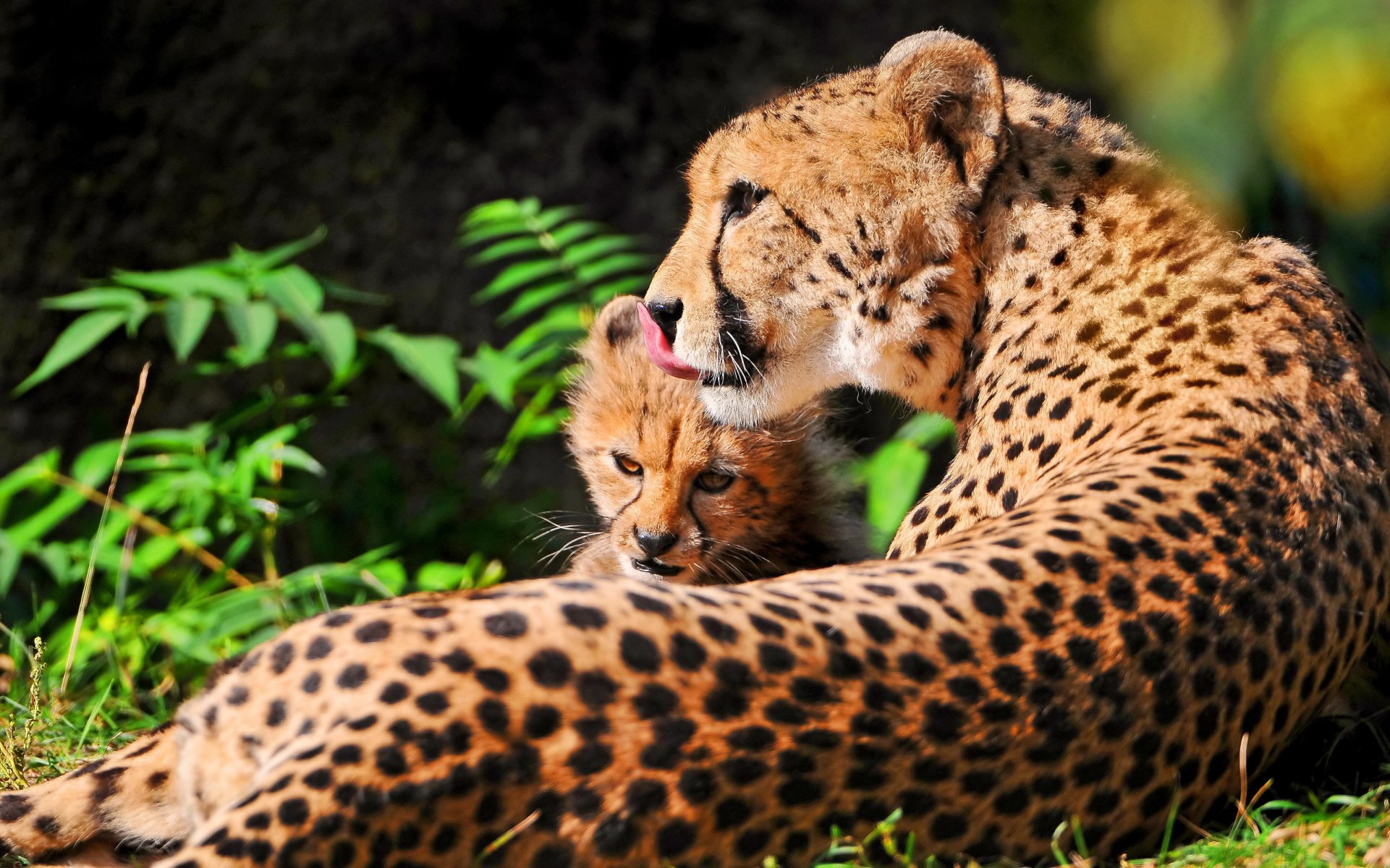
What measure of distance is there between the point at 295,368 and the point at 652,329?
304 centimetres

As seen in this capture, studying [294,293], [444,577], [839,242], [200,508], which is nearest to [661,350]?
[839,242]

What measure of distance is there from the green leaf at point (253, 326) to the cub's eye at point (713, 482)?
1057mm

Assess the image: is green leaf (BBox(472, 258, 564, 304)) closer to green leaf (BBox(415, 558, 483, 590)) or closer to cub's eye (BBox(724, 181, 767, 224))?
green leaf (BBox(415, 558, 483, 590))

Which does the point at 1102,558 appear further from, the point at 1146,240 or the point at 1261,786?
the point at 1146,240

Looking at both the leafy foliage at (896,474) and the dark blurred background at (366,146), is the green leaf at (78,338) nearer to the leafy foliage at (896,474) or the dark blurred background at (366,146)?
the dark blurred background at (366,146)

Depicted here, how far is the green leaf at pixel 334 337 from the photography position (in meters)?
3.45

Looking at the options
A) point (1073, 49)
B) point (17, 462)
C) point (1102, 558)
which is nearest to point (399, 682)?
point (1102, 558)

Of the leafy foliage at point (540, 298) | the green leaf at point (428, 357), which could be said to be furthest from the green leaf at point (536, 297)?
the green leaf at point (428, 357)

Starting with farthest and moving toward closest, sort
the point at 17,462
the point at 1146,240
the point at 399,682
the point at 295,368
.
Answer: the point at 295,368 → the point at 17,462 → the point at 1146,240 → the point at 399,682

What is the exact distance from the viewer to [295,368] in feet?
18.6

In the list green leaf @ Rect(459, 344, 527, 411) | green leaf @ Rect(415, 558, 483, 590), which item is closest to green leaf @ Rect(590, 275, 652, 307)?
green leaf @ Rect(459, 344, 527, 411)

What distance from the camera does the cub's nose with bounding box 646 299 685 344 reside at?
292cm

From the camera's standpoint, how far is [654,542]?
3178mm

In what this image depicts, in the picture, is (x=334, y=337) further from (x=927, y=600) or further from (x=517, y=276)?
(x=927, y=600)
